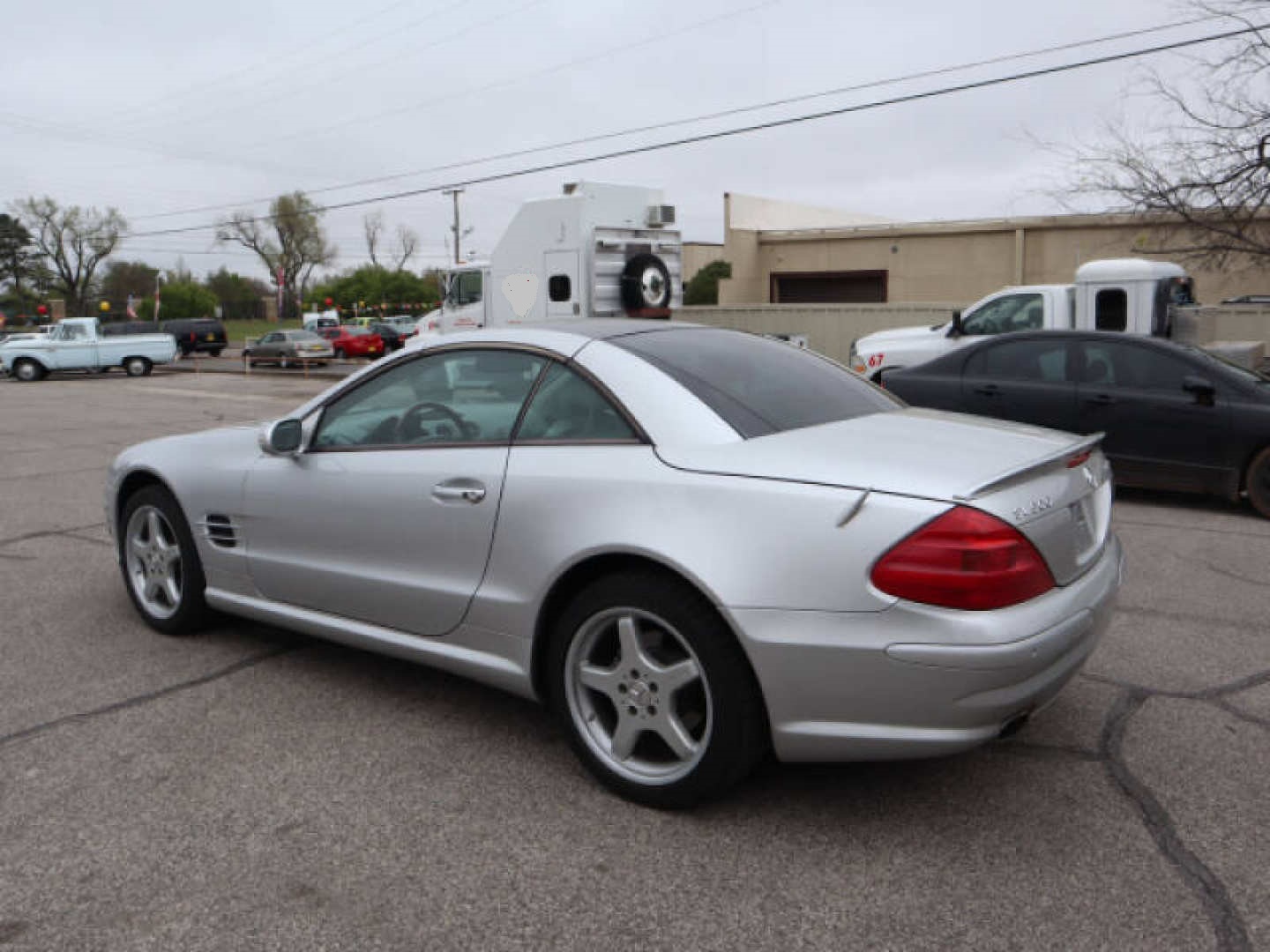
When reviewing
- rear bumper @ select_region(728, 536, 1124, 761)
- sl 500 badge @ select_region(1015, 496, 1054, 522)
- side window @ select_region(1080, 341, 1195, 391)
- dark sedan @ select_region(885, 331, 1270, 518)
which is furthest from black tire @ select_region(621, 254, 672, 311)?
rear bumper @ select_region(728, 536, 1124, 761)

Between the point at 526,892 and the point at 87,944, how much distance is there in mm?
1056

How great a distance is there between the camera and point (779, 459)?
3.00m

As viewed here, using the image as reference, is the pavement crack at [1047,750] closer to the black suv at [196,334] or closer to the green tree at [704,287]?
the green tree at [704,287]

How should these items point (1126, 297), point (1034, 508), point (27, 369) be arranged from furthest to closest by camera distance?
point (27, 369) → point (1126, 297) → point (1034, 508)

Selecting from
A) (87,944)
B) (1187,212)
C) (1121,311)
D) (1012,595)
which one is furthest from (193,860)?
(1187,212)

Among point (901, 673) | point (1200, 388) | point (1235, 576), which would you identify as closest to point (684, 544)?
point (901, 673)

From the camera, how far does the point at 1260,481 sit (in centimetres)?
783

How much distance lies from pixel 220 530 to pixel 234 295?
104470 millimetres

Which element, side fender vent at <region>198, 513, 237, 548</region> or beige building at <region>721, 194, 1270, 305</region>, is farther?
beige building at <region>721, 194, 1270, 305</region>

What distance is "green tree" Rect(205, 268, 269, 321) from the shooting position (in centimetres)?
9775

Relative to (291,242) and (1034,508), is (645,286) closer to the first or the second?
(1034,508)

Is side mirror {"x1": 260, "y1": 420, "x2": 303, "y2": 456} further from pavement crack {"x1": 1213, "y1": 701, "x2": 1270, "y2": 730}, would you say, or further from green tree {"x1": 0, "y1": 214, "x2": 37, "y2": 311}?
green tree {"x1": 0, "y1": 214, "x2": 37, "y2": 311}

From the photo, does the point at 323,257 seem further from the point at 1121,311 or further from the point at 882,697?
the point at 882,697

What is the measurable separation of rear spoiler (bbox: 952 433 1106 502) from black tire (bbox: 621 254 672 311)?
42.3 feet
